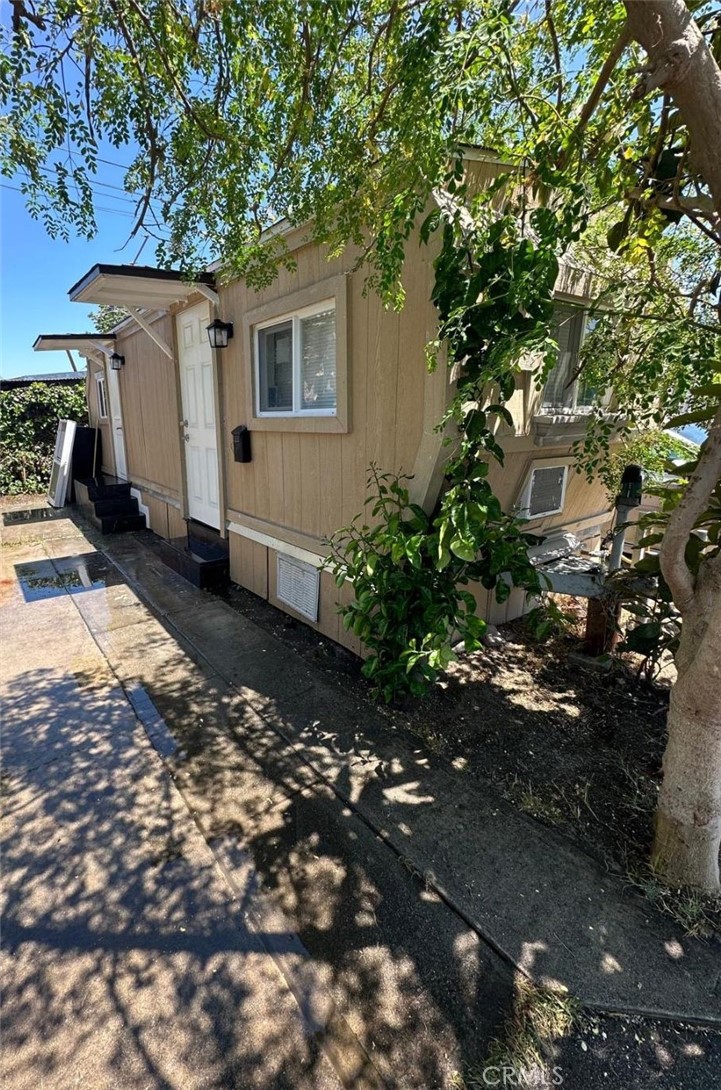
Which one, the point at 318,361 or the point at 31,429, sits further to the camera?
the point at 31,429

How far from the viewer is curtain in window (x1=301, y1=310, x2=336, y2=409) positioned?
3.63m

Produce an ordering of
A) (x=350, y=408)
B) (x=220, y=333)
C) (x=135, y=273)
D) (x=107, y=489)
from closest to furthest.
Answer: (x=350, y=408), (x=135, y=273), (x=220, y=333), (x=107, y=489)

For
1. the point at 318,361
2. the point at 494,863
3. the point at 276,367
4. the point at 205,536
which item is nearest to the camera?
the point at 494,863

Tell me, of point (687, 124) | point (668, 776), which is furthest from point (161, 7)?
point (668, 776)

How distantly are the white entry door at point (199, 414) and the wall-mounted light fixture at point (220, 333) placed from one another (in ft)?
1.35

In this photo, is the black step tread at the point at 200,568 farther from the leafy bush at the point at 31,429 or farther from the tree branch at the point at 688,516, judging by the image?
the leafy bush at the point at 31,429

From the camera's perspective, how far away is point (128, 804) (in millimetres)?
2316

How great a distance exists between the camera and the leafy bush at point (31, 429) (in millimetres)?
10641

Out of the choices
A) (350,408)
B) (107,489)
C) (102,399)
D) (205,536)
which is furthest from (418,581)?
(102,399)

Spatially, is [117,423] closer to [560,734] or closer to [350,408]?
[350,408]

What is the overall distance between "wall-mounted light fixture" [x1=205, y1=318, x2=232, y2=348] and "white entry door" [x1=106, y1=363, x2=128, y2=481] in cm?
494

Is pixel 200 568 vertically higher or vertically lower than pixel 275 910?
higher

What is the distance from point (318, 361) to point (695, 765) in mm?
3443

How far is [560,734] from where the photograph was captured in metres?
2.82
